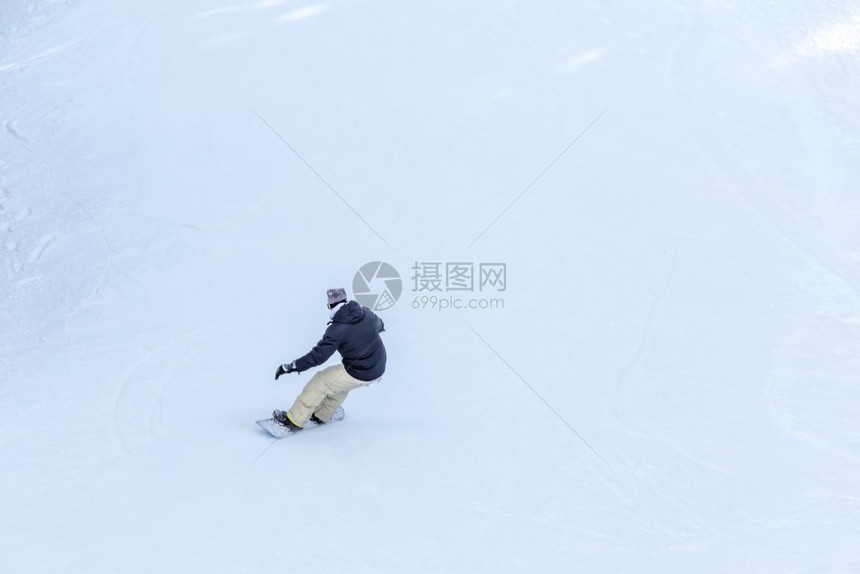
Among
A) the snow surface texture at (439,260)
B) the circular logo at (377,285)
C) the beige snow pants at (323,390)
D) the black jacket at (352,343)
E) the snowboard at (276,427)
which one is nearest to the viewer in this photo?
the snow surface texture at (439,260)

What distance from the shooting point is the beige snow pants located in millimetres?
5316

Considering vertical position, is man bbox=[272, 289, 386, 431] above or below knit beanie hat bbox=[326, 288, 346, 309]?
below

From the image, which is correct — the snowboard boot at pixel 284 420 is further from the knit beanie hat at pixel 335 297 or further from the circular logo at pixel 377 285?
the circular logo at pixel 377 285

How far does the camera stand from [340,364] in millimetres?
5348

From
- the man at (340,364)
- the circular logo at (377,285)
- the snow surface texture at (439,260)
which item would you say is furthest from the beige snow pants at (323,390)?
the circular logo at (377,285)

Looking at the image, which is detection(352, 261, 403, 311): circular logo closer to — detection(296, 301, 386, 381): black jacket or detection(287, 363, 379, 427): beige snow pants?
detection(287, 363, 379, 427): beige snow pants

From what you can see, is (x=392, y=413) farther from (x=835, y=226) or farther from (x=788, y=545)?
(x=835, y=226)

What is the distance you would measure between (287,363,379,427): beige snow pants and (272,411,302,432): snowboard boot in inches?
2.1

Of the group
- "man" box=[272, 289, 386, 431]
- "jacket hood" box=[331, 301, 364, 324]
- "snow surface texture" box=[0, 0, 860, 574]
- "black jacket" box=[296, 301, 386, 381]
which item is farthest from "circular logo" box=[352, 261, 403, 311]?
"jacket hood" box=[331, 301, 364, 324]

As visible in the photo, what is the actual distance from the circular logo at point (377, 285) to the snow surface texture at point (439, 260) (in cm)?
13

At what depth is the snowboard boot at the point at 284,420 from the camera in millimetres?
5492

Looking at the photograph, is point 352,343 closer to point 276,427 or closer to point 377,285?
point 276,427

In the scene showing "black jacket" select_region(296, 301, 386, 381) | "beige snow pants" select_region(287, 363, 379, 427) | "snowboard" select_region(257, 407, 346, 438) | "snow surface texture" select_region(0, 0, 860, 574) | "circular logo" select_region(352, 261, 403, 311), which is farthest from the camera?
"circular logo" select_region(352, 261, 403, 311)

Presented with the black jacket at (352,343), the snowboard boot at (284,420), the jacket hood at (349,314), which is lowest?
the snowboard boot at (284,420)
